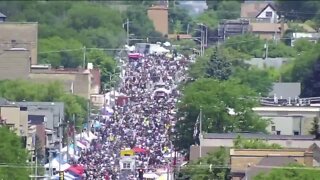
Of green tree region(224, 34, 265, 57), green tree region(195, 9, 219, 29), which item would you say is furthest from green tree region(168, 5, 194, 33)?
green tree region(224, 34, 265, 57)

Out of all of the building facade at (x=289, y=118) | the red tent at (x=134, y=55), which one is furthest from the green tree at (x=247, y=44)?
the building facade at (x=289, y=118)

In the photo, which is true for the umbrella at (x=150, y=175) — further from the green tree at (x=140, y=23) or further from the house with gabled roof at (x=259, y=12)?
the house with gabled roof at (x=259, y=12)

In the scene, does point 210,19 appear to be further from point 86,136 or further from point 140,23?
point 86,136

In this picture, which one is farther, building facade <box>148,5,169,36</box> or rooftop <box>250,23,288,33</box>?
rooftop <box>250,23,288,33</box>

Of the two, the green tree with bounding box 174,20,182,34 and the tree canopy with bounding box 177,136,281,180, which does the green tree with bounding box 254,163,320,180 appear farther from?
the green tree with bounding box 174,20,182,34

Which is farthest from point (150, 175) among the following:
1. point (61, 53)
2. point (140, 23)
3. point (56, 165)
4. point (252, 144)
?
point (61, 53)

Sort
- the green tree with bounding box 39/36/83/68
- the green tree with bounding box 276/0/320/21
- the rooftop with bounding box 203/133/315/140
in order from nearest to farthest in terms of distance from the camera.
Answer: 1. the rooftop with bounding box 203/133/315/140
2. the green tree with bounding box 276/0/320/21
3. the green tree with bounding box 39/36/83/68
